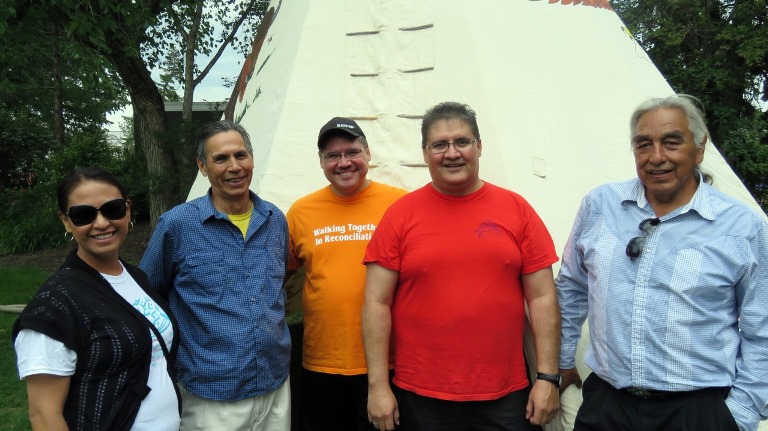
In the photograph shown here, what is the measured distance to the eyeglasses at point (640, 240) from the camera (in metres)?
1.67

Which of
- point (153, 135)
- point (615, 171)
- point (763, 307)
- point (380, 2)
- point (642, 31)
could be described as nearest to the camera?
point (763, 307)

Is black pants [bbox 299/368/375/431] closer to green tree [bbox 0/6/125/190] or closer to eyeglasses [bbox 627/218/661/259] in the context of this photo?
eyeglasses [bbox 627/218/661/259]

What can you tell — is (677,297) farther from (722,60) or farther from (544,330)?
(722,60)

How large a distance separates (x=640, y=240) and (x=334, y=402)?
1.25 meters

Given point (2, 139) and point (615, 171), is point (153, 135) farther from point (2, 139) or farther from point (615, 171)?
point (2, 139)

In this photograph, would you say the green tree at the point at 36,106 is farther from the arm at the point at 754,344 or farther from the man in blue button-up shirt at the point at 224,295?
the arm at the point at 754,344

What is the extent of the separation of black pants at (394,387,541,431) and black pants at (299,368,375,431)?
37 cm

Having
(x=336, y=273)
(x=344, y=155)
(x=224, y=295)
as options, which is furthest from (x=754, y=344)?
(x=224, y=295)

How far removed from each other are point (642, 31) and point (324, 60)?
745cm

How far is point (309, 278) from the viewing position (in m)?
2.25

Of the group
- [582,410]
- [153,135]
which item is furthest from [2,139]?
[582,410]

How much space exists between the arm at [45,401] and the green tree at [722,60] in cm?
848

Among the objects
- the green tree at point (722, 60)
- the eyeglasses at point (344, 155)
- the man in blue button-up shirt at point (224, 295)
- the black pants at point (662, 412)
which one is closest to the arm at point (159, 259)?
the man in blue button-up shirt at point (224, 295)

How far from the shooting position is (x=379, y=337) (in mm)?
1954
